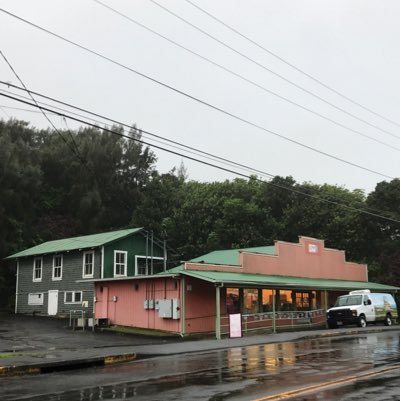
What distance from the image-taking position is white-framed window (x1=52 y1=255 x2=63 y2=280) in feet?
130

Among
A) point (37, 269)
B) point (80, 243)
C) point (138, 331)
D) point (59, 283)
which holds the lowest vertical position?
point (138, 331)

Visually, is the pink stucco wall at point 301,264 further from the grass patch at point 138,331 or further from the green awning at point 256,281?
the grass patch at point 138,331

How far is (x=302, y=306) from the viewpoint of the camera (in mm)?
36531

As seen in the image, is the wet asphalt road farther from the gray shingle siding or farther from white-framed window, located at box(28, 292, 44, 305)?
white-framed window, located at box(28, 292, 44, 305)

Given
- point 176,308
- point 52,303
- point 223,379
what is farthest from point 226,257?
point 223,379

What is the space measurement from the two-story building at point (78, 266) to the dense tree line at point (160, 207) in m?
7.31

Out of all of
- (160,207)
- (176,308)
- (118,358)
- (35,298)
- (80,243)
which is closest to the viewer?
(118,358)

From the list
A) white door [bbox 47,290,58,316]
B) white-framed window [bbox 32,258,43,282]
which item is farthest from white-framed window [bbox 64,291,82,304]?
white-framed window [bbox 32,258,43,282]

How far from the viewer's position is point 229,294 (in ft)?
103

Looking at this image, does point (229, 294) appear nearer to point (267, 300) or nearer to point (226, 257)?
point (267, 300)

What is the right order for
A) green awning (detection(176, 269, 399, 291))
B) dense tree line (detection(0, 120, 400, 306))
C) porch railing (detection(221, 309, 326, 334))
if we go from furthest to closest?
dense tree line (detection(0, 120, 400, 306)), porch railing (detection(221, 309, 326, 334)), green awning (detection(176, 269, 399, 291))

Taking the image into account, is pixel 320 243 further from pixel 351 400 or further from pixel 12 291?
pixel 351 400

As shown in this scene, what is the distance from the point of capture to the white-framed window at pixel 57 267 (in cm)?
3952

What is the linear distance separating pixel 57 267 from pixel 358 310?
68.7 ft
